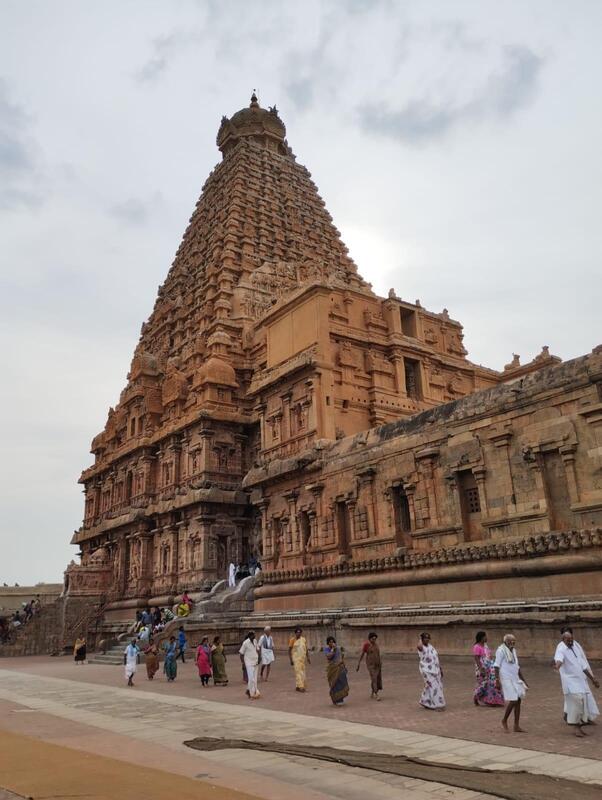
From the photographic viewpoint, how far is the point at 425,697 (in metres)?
12.1

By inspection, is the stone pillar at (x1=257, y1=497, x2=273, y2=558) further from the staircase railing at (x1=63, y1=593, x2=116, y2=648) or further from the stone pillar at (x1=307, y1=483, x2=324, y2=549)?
the staircase railing at (x1=63, y1=593, x2=116, y2=648)

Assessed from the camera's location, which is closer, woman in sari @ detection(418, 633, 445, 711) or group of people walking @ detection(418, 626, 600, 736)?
group of people walking @ detection(418, 626, 600, 736)

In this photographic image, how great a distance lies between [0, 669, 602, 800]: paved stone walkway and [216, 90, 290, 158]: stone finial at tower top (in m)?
58.0

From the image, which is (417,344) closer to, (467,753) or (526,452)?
(526,452)

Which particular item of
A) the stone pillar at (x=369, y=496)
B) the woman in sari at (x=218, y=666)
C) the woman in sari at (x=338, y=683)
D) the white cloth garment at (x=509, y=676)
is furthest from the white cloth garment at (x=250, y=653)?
the stone pillar at (x=369, y=496)

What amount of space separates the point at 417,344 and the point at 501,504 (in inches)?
585

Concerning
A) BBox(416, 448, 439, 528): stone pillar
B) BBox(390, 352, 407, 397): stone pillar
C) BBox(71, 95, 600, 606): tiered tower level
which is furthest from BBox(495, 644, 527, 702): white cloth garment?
BBox(390, 352, 407, 397): stone pillar

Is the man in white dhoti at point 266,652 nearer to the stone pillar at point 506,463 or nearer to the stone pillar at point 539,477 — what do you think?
the stone pillar at point 506,463

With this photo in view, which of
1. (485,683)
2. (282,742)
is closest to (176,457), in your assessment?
(485,683)

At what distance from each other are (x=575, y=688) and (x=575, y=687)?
3cm

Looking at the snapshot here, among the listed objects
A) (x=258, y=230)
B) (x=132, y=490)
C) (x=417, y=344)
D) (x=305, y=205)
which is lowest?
(x=132, y=490)

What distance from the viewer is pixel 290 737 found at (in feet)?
33.5

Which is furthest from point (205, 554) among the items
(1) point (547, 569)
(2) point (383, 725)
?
(2) point (383, 725)

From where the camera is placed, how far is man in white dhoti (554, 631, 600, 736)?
9.41 metres
